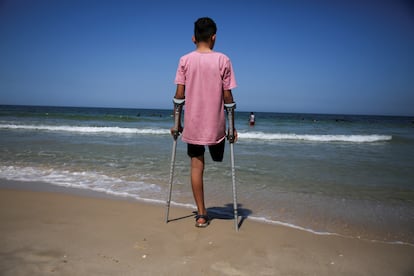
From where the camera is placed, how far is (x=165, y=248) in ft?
8.43

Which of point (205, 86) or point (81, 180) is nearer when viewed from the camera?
point (205, 86)

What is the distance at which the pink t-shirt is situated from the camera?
9.59 ft

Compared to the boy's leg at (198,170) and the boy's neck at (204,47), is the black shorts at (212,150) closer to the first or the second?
the boy's leg at (198,170)

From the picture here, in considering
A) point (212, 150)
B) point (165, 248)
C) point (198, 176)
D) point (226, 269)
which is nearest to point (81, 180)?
point (198, 176)

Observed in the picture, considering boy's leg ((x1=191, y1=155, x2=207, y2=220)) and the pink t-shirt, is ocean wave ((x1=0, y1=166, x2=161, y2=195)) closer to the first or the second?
boy's leg ((x1=191, y1=155, x2=207, y2=220))

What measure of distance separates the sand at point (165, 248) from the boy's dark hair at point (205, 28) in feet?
6.42

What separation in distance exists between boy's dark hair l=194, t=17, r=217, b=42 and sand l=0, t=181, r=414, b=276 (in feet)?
6.42

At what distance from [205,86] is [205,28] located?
58cm

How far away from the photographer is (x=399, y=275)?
2.27 metres

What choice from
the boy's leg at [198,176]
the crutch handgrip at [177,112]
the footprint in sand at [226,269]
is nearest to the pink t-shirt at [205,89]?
the crutch handgrip at [177,112]

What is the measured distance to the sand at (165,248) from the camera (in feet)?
7.31

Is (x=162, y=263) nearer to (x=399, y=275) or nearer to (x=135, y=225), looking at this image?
(x=135, y=225)

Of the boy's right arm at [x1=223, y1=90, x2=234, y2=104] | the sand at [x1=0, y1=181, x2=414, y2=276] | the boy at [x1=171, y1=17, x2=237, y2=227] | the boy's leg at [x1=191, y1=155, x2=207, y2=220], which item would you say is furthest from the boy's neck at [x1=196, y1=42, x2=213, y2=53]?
the sand at [x1=0, y1=181, x2=414, y2=276]

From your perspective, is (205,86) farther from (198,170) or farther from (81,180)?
(81,180)
